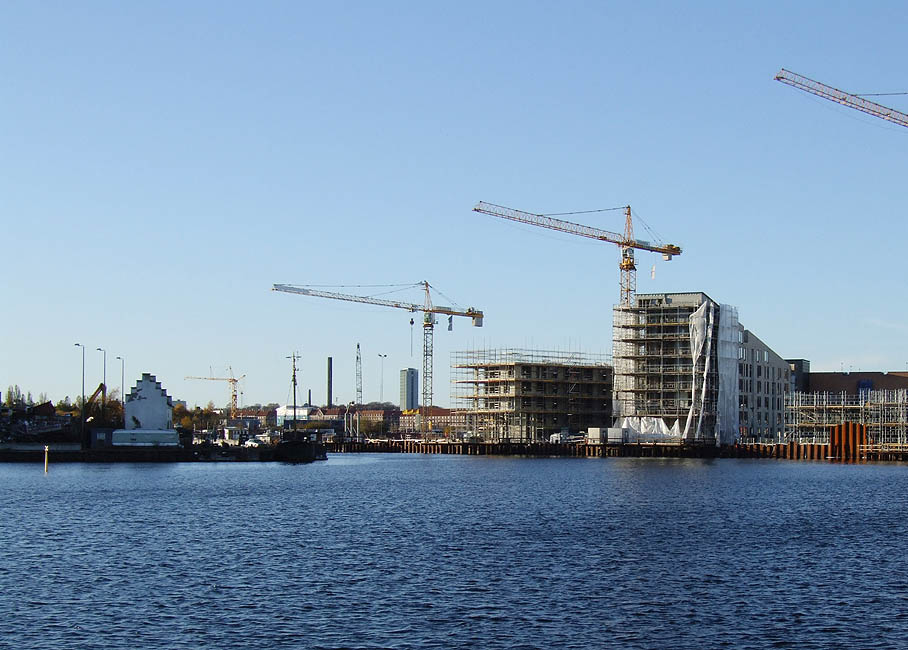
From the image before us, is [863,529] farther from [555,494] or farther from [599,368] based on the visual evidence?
[599,368]

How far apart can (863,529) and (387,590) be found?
33181 mm

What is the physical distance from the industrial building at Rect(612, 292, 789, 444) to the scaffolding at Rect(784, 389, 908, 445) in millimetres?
10056

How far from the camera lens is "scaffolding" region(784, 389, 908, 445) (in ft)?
516

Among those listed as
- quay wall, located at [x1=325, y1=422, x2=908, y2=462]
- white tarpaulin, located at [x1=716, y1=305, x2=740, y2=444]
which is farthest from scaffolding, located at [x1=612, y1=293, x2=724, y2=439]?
quay wall, located at [x1=325, y1=422, x2=908, y2=462]

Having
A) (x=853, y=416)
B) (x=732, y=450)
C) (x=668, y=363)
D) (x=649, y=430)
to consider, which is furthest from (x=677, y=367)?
(x=853, y=416)

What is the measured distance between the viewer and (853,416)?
16775 cm

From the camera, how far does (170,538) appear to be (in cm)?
5894

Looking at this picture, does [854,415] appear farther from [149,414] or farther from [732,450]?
[149,414]

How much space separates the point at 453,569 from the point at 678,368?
427 feet

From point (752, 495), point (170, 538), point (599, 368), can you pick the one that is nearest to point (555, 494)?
point (752, 495)

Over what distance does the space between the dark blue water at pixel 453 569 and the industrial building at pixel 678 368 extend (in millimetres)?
77170

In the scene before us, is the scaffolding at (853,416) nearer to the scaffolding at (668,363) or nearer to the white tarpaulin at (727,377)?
the white tarpaulin at (727,377)

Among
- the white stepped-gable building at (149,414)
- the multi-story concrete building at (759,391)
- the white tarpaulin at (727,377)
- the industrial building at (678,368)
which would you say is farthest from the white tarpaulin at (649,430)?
the white stepped-gable building at (149,414)

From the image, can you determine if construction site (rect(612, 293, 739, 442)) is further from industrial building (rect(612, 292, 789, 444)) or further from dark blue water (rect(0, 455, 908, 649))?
dark blue water (rect(0, 455, 908, 649))
